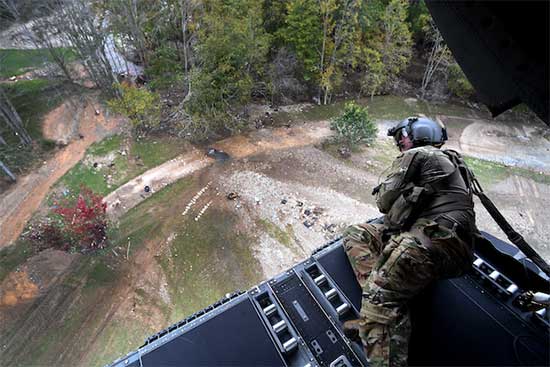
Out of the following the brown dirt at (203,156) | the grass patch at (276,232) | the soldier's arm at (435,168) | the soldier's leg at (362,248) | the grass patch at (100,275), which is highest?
the soldier's arm at (435,168)

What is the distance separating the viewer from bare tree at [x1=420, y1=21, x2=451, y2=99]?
16559 mm

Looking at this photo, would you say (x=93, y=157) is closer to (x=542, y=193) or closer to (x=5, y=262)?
(x=5, y=262)

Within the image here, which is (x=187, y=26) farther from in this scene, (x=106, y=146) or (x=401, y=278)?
(x=401, y=278)

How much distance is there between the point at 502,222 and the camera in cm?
395

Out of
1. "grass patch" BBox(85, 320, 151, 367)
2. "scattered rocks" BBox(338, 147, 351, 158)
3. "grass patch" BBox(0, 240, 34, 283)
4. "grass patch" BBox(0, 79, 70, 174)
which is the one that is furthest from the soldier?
"grass patch" BBox(0, 79, 70, 174)

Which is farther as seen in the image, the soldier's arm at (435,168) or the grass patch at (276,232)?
the grass patch at (276,232)

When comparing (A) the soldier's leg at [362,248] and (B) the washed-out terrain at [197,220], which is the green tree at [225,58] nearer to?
(B) the washed-out terrain at [197,220]

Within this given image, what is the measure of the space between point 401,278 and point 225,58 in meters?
11.7

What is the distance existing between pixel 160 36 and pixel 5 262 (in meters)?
11.7

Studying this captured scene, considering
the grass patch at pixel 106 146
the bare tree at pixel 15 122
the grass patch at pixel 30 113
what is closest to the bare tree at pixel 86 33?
the grass patch at pixel 106 146

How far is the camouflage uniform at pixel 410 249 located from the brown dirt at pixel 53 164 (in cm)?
1156

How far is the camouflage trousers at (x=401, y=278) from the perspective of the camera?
357 cm

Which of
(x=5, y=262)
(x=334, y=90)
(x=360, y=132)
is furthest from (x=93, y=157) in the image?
(x=334, y=90)

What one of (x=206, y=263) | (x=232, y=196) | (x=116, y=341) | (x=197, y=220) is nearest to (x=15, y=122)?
(x=197, y=220)
